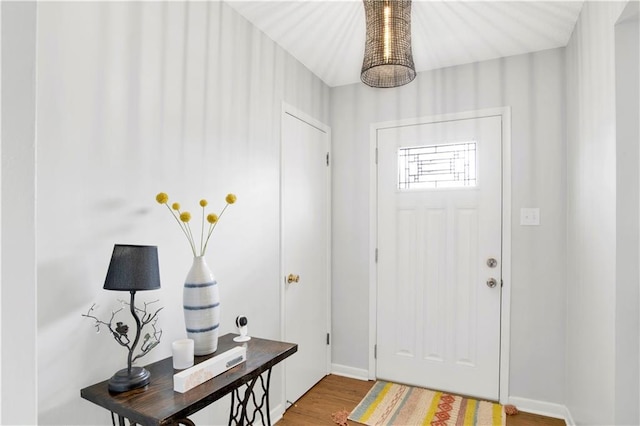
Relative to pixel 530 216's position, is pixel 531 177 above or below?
above

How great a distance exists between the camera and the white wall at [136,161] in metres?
1.29

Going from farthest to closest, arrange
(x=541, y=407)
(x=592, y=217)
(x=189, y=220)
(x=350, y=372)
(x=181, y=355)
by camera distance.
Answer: (x=350, y=372), (x=541, y=407), (x=592, y=217), (x=189, y=220), (x=181, y=355)

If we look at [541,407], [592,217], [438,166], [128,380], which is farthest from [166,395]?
[541,407]

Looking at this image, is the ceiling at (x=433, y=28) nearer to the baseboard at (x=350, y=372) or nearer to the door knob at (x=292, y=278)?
the door knob at (x=292, y=278)

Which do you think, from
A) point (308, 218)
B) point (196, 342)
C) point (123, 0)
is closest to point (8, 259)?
point (196, 342)

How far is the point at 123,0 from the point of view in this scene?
154 centimetres

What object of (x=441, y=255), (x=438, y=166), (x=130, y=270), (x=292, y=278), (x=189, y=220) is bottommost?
(x=292, y=278)

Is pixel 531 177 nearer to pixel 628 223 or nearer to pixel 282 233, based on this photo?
pixel 628 223

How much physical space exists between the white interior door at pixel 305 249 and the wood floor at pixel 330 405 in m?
0.07

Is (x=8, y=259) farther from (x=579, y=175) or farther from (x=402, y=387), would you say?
(x=402, y=387)

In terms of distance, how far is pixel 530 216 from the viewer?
267cm

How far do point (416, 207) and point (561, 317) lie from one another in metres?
1.23

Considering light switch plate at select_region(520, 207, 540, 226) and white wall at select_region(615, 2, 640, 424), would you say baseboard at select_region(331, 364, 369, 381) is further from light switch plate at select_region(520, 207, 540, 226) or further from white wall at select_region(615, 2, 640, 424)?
white wall at select_region(615, 2, 640, 424)

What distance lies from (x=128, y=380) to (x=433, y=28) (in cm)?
244
